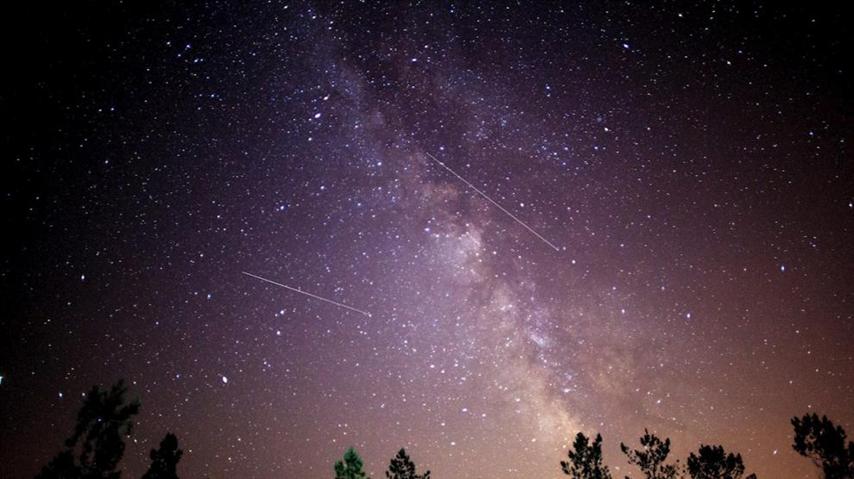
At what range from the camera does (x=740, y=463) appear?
1833 centimetres

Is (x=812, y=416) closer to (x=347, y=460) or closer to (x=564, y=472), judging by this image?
(x=564, y=472)

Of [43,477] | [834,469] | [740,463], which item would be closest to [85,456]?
[43,477]

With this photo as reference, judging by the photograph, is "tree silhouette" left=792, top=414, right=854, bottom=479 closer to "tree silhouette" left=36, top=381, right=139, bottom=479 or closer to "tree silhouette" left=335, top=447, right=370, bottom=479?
"tree silhouette" left=335, top=447, right=370, bottom=479

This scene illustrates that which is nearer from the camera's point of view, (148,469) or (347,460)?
(148,469)

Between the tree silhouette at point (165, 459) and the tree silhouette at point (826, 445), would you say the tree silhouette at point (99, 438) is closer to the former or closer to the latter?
the tree silhouette at point (165, 459)

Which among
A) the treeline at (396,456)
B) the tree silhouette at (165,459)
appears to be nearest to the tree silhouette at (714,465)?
the treeline at (396,456)

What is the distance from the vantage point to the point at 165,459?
1522cm

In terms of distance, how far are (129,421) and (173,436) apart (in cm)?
160

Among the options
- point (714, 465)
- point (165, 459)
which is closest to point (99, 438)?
point (165, 459)

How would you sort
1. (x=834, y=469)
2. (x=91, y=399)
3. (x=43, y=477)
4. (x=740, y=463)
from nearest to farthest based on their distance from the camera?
1. (x=43, y=477)
2. (x=91, y=399)
3. (x=834, y=469)
4. (x=740, y=463)

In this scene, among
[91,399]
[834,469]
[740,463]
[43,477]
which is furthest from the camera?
[740,463]

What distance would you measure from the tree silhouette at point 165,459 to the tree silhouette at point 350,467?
21.0ft

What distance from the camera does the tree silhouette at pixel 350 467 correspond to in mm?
18469

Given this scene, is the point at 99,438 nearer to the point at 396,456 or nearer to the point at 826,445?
the point at 396,456
